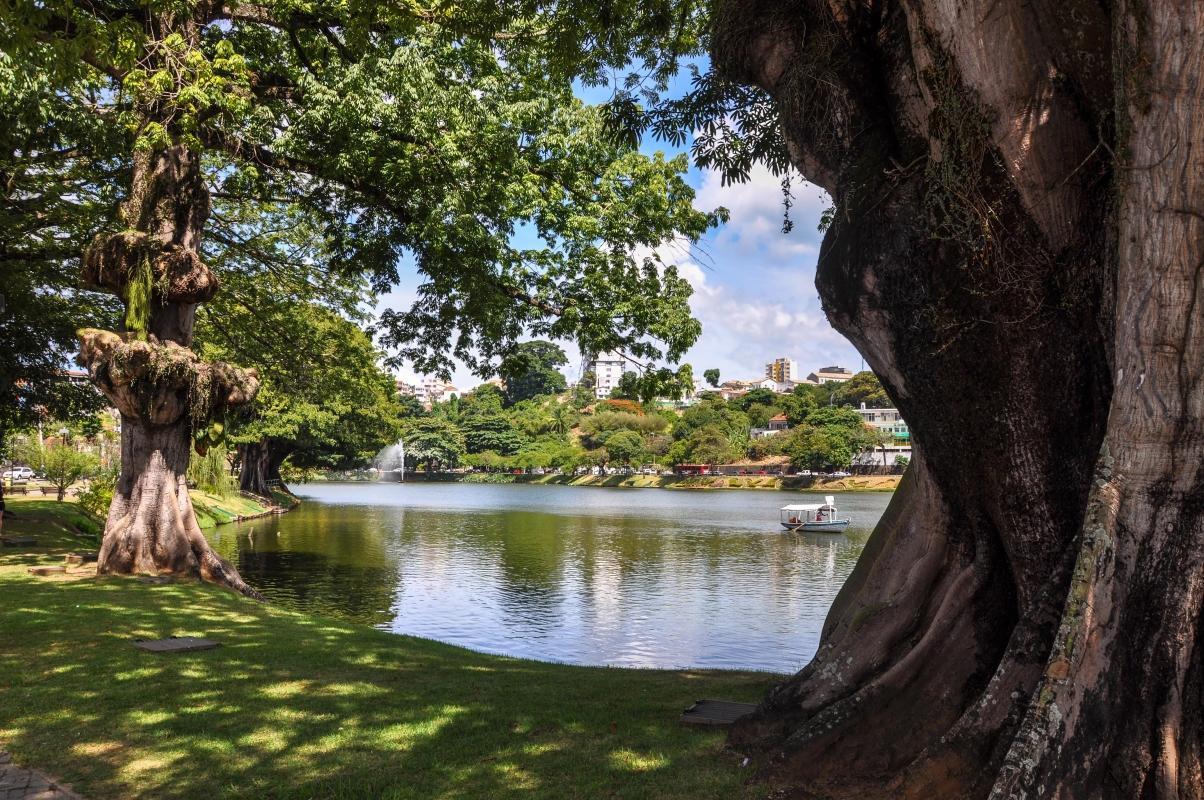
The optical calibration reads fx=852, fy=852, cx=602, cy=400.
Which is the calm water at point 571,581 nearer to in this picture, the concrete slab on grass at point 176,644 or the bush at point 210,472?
the bush at point 210,472

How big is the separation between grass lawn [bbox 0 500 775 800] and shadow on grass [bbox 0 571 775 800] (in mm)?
16

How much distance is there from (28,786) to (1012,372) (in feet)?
18.6

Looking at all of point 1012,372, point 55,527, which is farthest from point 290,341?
point 1012,372

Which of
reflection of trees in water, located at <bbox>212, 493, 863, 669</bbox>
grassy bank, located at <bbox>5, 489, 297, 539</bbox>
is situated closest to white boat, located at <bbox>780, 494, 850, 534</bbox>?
reflection of trees in water, located at <bbox>212, 493, 863, 669</bbox>

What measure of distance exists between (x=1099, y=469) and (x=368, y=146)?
37.5ft

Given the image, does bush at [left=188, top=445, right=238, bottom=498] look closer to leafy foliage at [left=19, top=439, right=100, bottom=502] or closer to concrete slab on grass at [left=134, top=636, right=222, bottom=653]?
leafy foliage at [left=19, top=439, right=100, bottom=502]

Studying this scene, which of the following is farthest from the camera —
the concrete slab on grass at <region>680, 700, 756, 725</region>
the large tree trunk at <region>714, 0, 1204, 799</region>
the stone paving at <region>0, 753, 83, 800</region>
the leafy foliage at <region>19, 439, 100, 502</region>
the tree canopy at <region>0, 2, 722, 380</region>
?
the leafy foliage at <region>19, 439, 100, 502</region>

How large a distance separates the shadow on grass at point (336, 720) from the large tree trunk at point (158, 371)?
4.95 meters

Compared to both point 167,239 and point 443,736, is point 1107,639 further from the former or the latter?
point 167,239

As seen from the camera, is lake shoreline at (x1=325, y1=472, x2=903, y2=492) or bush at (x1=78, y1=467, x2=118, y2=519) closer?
bush at (x1=78, y1=467, x2=118, y2=519)

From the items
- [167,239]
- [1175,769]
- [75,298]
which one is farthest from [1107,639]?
[75,298]

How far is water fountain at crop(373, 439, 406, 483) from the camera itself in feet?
415

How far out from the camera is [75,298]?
19.9 meters

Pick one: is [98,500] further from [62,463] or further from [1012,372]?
[1012,372]
